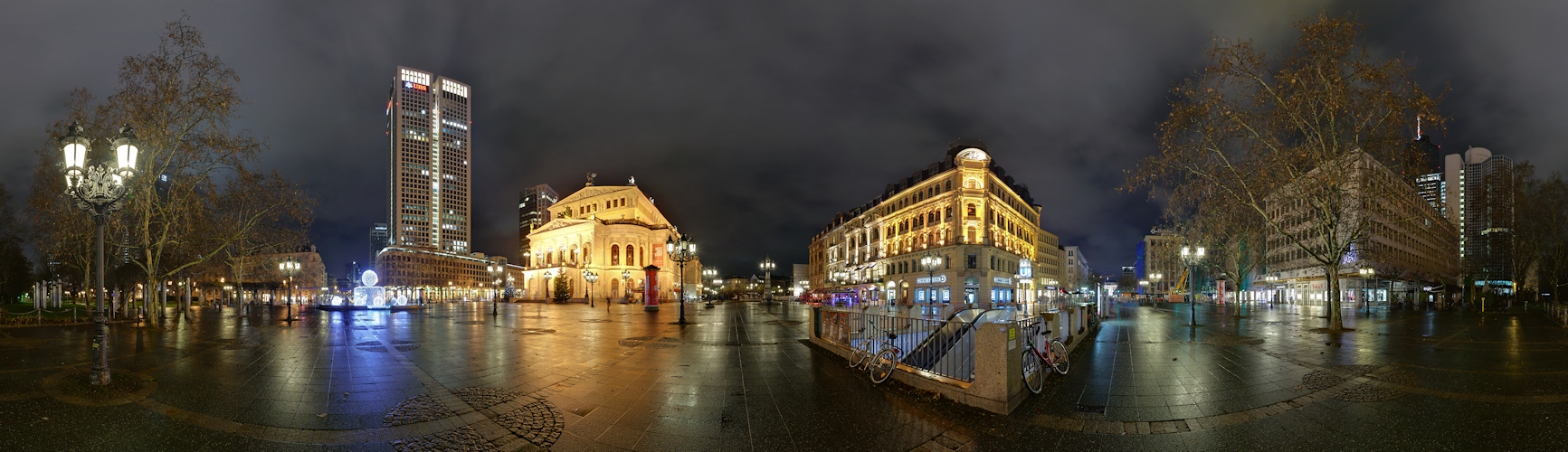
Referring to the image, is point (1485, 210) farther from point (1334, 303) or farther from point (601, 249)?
point (601, 249)

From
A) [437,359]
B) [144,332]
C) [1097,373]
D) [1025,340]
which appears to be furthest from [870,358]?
[144,332]

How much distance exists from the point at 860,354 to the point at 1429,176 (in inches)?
3111

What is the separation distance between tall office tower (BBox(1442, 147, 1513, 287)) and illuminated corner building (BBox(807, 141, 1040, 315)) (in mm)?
30449

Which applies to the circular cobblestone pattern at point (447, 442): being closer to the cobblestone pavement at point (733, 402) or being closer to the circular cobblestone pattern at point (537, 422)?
the cobblestone pavement at point (733, 402)

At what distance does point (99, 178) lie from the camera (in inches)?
378

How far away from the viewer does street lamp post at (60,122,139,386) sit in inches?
361

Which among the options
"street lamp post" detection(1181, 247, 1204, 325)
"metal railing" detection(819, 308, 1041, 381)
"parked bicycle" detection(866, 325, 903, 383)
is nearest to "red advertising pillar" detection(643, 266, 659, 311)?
"metal railing" detection(819, 308, 1041, 381)

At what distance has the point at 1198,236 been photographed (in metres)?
40.8

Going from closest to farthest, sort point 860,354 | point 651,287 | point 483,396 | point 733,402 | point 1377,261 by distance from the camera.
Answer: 1. point 733,402
2. point 483,396
3. point 860,354
4. point 651,287
5. point 1377,261

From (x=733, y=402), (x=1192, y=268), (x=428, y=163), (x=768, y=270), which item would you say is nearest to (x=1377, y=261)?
(x=1192, y=268)

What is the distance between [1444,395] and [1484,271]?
68905 mm

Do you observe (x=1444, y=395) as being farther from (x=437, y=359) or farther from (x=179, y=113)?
(x=179, y=113)

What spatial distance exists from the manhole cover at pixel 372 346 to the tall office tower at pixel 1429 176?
108 feet

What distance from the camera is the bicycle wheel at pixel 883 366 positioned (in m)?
9.02
